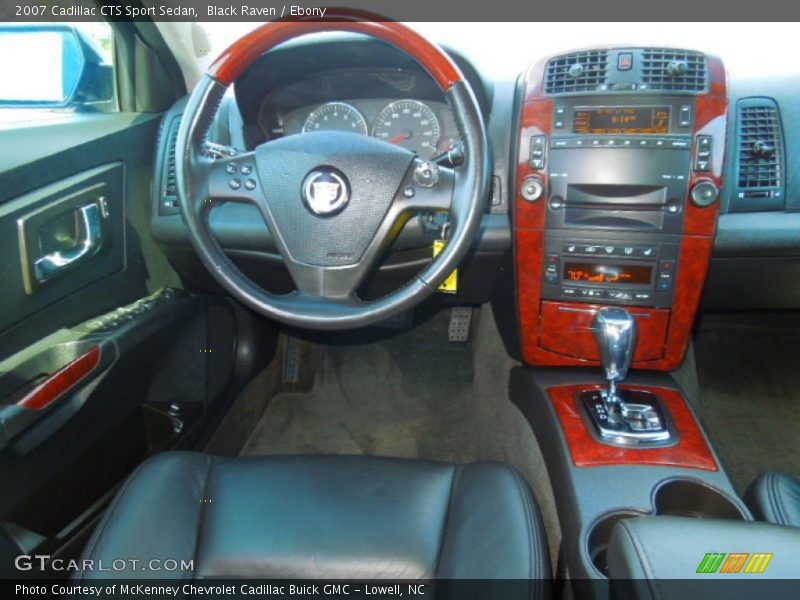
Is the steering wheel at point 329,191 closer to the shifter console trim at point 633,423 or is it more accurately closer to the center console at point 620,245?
the center console at point 620,245

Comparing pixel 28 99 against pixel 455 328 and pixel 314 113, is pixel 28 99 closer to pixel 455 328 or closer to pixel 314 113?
pixel 314 113

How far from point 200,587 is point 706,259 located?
1.39 meters

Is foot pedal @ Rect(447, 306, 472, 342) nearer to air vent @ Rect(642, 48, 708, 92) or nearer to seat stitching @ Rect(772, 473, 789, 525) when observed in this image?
air vent @ Rect(642, 48, 708, 92)

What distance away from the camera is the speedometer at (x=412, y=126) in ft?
6.19

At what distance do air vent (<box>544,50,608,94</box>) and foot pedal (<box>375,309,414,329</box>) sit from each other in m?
1.12

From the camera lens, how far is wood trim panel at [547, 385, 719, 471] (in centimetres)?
149

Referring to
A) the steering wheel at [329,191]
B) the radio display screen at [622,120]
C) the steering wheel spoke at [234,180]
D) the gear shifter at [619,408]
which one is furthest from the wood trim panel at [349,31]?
the gear shifter at [619,408]

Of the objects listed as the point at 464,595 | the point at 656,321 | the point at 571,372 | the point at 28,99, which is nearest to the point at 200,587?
the point at 464,595

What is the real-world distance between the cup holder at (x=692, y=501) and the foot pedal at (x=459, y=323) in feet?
4.20

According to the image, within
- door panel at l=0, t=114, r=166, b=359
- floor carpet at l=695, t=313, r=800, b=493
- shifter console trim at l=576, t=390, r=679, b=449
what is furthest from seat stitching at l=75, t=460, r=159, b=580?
floor carpet at l=695, t=313, r=800, b=493

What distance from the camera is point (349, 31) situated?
134 centimetres

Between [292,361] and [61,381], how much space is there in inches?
49.9

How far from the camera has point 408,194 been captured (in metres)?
1.39

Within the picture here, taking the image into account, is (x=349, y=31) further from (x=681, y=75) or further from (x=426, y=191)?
(x=681, y=75)
